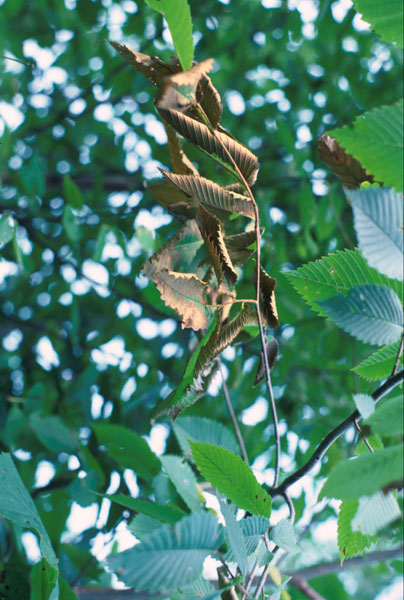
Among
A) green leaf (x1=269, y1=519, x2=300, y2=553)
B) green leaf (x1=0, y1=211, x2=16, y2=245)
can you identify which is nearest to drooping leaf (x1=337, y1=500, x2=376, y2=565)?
green leaf (x1=269, y1=519, x2=300, y2=553)

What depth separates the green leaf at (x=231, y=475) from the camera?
262mm

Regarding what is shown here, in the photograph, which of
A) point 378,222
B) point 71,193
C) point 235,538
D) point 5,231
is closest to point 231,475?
point 235,538

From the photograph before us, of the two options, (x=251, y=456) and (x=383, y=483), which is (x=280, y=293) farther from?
(x=383, y=483)

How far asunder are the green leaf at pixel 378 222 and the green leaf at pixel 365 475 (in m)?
0.07

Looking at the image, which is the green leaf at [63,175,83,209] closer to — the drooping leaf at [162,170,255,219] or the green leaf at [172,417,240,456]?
the green leaf at [172,417,240,456]

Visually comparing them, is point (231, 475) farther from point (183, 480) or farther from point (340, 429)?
point (183, 480)

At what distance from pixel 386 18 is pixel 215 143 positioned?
0.09 metres

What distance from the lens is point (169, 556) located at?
19cm

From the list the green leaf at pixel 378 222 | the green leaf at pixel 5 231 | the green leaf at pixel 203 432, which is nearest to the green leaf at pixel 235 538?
the green leaf at pixel 378 222

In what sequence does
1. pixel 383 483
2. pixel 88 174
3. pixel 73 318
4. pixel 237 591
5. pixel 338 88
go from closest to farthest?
pixel 383 483 → pixel 237 591 → pixel 73 318 → pixel 338 88 → pixel 88 174

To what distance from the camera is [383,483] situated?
0.58ft

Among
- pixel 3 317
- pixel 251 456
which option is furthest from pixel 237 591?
pixel 3 317

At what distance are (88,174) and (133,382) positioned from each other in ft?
1.88

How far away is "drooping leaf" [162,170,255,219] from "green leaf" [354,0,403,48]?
97mm
